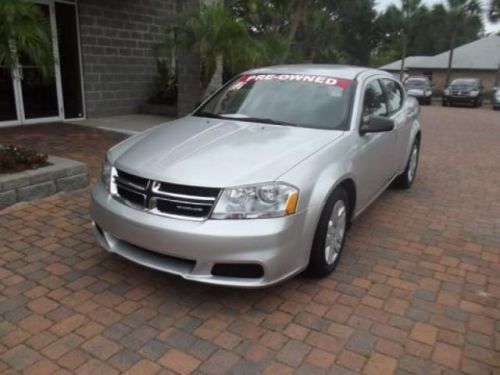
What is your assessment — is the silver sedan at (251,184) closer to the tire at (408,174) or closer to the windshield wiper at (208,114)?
the windshield wiper at (208,114)

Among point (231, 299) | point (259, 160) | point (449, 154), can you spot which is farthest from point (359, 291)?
point (449, 154)

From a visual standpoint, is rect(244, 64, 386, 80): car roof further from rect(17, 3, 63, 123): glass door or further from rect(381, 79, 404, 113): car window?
rect(17, 3, 63, 123): glass door

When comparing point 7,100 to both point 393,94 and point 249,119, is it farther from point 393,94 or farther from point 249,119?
point 393,94

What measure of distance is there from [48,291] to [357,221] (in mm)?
3037

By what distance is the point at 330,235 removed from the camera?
3416 mm

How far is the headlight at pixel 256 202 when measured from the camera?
2830mm

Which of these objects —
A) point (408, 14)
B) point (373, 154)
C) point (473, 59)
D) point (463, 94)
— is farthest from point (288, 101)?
point (408, 14)

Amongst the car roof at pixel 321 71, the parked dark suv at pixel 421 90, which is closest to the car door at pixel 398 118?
the car roof at pixel 321 71

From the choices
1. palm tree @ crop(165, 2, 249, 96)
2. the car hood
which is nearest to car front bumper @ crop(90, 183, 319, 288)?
the car hood

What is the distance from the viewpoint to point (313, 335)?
9.23ft

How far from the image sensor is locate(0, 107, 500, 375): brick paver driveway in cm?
258

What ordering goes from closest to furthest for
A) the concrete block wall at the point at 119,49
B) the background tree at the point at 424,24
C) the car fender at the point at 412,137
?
the car fender at the point at 412,137
the concrete block wall at the point at 119,49
the background tree at the point at 424,24

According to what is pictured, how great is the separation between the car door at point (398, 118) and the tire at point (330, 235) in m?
1.74

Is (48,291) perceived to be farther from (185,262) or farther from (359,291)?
(359,291)
